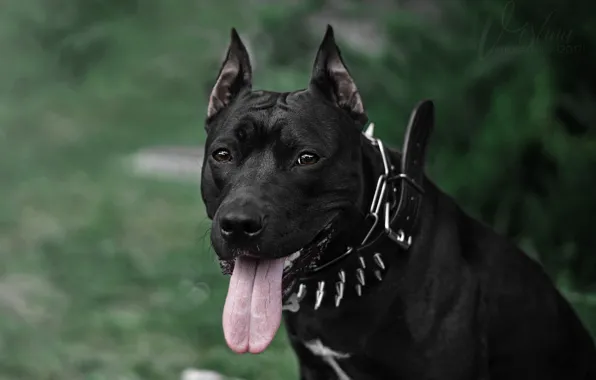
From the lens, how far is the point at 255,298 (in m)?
2.29

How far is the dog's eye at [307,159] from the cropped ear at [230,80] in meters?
0.37

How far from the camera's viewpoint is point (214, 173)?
96.9 inches

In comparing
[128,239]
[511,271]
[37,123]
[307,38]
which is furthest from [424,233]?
[37,123]

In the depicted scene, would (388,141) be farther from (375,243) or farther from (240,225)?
(240,225)

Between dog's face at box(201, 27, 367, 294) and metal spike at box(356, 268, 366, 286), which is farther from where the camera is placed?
metal spike at box(356, 268, 366, 286)

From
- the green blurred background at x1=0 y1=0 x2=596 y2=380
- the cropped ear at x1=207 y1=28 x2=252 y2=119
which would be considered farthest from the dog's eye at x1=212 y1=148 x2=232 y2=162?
the green blurred background at x1=0 y1=0 x2=596 y2=380

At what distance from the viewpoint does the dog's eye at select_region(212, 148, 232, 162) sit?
8.03 ft

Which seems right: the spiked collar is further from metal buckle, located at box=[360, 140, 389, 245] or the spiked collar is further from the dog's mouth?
the dog's mouth

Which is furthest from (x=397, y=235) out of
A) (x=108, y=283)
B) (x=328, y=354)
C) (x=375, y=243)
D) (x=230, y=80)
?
(x=108, y=283)

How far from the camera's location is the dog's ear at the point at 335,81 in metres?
2.46

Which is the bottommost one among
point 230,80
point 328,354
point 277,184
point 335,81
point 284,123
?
point 328,354

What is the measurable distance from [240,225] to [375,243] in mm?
548

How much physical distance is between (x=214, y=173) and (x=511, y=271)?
112 cm

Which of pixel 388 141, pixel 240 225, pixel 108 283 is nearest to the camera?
pixel 240 225
